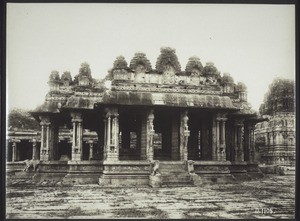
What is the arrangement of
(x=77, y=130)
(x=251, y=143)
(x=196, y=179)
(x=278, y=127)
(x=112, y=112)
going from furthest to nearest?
(x=251, y=143)
(x=278, y=127)
(x=77, y=130)
(x=112, y=112)
(x=196, y=179)

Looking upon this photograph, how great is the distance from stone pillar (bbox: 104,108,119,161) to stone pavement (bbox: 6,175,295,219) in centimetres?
300

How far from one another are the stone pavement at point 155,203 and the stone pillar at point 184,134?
358 cm

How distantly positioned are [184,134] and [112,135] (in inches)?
134

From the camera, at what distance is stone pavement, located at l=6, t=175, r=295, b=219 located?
1384cm

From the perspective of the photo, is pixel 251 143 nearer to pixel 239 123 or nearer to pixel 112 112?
pixel 239 123

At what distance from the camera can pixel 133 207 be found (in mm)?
14422

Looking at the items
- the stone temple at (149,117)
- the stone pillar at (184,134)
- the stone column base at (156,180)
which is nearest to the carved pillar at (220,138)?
the stone temple at (149,117)

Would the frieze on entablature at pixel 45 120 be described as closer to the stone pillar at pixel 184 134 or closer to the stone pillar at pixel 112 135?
the stone pillar at pixel 112 135

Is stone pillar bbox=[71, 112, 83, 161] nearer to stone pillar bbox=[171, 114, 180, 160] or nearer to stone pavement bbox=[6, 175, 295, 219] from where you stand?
stone pavement bbox=[6, 175, 295, 219]

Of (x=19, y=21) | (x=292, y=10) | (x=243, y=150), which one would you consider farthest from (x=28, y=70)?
(x=243, y=150)

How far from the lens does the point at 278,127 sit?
22703mm

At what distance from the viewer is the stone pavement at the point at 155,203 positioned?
545 inches

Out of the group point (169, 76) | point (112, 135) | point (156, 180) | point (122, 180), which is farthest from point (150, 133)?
point (169, 76)

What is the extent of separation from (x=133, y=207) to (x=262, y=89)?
6422mm
